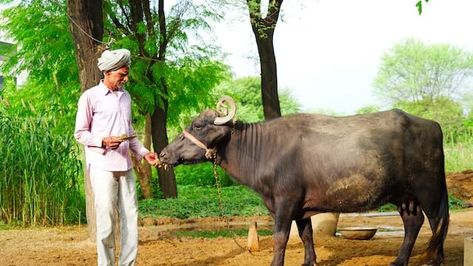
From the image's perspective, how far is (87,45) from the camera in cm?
1048

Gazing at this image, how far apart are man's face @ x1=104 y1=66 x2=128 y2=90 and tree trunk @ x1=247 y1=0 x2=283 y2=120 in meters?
10.8

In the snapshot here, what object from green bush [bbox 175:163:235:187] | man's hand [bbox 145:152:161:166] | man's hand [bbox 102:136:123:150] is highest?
man's hand [bbox 102:136:123:150]

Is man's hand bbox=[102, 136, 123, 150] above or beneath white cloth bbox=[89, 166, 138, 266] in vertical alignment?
above

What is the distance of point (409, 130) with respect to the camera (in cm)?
779

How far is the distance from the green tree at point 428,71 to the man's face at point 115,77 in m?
47.6

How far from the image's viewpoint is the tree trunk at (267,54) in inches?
684

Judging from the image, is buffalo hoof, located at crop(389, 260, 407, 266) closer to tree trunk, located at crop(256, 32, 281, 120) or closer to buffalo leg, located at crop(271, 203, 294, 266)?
buffalo leg, located at crop(271, 203, 294, 266)

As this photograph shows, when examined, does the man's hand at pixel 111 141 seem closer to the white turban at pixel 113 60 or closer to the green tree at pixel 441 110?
the white turban at pixel 113 60

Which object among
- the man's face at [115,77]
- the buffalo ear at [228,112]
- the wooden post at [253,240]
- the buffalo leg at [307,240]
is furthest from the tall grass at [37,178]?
the man's face at [115,77]

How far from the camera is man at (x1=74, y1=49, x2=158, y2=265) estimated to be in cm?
639

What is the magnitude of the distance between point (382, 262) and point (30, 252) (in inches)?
189

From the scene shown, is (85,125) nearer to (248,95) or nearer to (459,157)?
(459,157)

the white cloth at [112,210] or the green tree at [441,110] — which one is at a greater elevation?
the white cloth at [112,210]

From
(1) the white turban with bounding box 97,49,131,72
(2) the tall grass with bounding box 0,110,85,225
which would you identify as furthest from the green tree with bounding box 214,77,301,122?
(1) the white turban with bounding box 97,49,131,72
